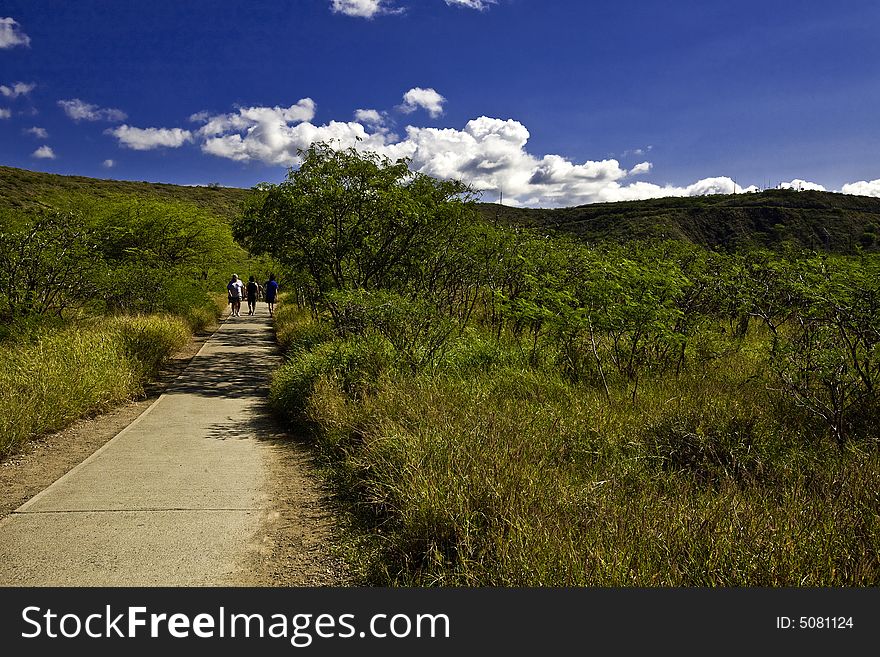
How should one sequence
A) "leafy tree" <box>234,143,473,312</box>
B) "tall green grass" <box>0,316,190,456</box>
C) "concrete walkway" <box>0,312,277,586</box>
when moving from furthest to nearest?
"leafy tree" <box>234,143,473,312</box>
"tall green grass" <box>0,316,190,456</box>
"concrete walkway" <box>0,312,277,586</box>

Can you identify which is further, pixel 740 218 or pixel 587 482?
pixel 740 218

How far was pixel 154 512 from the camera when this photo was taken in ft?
14.7

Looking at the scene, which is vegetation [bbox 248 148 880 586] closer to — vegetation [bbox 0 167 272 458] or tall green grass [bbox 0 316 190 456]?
tall green grass [bbox 0 316 190 456]

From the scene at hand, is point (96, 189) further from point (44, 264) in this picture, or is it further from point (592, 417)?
point (592, 417)

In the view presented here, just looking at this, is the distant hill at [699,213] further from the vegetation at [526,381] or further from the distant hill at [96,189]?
the vegetation at [526,381]

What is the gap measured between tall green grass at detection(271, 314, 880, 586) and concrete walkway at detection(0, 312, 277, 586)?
87cm

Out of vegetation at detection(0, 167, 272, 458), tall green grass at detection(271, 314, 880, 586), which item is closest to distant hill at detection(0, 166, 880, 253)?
vegetation at detection(0, 167, 272, 458)

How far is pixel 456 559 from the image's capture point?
3.40m

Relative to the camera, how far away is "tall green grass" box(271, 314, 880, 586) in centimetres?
302

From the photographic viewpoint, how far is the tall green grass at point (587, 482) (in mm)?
3016

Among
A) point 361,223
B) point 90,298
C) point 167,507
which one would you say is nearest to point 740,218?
point 361,223

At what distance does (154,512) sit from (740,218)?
84333mm

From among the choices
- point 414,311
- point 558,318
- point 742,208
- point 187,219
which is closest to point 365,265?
point 414,311

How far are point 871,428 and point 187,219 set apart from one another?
18809 mm
